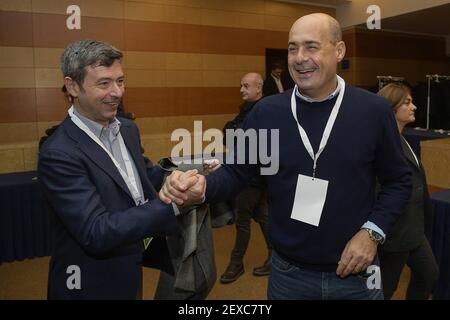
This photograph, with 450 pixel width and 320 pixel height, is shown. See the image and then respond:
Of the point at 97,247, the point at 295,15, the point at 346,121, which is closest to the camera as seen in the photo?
the point at 97,247

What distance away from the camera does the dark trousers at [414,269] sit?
7.27 ft

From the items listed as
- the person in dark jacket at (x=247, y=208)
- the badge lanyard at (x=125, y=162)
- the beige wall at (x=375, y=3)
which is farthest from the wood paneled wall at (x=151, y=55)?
the badge lanyard at (x=125, y=162)

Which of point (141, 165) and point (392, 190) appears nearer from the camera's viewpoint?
point (392, 190)

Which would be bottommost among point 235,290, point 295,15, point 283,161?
point 235,290

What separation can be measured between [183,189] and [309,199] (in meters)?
0.45

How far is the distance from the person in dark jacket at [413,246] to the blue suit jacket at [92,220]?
1418mm

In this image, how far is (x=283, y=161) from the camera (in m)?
1.44

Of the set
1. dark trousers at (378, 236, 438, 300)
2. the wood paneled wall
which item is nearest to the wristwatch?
dark trousers at (378, 236, 438, 300)

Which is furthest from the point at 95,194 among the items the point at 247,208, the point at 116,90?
the point at 247,208

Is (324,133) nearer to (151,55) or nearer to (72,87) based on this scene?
(72,87)

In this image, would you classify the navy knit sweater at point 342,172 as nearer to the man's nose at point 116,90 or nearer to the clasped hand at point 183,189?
the clasped hand at point 183,189

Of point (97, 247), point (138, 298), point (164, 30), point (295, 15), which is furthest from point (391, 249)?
point (295, 15)

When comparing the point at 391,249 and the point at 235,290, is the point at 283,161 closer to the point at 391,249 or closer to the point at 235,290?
the point at 391,249

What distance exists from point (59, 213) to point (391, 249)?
67.7 inches
